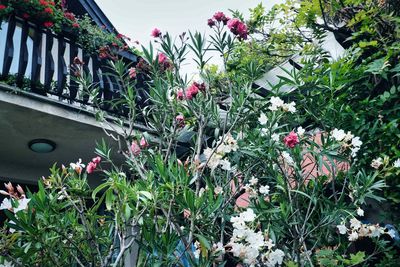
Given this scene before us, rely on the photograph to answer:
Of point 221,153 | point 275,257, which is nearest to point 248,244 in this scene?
point 275,257

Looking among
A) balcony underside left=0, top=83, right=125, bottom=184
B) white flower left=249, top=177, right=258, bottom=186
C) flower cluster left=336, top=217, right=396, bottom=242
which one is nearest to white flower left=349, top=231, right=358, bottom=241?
flower cluster left=336, top=217, right=396, bottom=242

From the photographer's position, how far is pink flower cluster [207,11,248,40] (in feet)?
11.2

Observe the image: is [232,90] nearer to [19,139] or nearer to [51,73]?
[51,73]

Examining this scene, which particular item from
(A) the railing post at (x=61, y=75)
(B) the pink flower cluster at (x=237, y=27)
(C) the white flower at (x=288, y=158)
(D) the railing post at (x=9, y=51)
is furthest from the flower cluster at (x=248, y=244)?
(D) the railing post at (x=9, y=51)

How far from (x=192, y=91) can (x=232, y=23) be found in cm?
78

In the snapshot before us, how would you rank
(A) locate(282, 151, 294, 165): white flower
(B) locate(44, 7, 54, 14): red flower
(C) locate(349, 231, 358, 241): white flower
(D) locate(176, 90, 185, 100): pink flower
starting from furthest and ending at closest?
1. (B) locate(44, 7, 54, 14): red flower
2. (D) locate(176, 90, 185, 100): pink flower
3. (A) locate(282, 151, 294, 165): white flower
4. (C) locate(349, 231, 358, 241): white flower

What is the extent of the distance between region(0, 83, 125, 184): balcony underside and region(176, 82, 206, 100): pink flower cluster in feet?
4.39

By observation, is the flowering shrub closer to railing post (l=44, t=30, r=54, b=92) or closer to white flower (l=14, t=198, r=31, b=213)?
white flower (l=14, t=198, r=31, b=213)

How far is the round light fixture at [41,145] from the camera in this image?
4379 mm

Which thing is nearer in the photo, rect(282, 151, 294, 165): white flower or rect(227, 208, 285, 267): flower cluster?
rect(227, 208, 285, 267): flower cluster

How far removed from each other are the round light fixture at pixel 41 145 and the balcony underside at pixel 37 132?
2.3 inches

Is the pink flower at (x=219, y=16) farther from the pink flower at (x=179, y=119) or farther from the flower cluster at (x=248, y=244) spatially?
the flower cluster at (x=248, y=244)

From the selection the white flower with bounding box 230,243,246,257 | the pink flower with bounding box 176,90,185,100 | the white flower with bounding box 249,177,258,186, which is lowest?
the white flower with bounding box 230,243,246,257

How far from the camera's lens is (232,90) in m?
3.44
